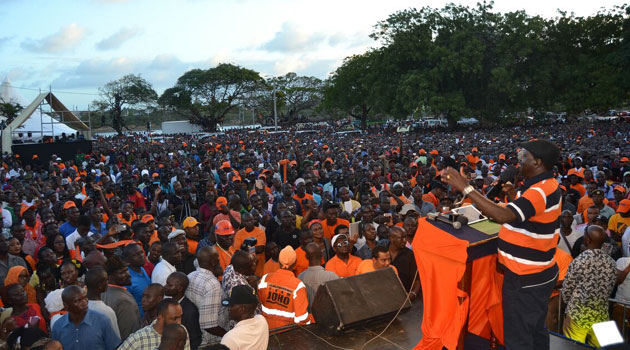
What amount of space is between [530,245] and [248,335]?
1929mm

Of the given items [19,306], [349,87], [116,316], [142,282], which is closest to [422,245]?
[116,316]

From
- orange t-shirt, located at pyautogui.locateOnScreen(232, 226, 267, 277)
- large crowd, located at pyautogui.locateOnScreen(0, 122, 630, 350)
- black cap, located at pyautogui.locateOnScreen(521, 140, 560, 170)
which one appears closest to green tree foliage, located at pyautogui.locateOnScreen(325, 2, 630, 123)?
large crowd, located at pyautogui.locateOnScreen(0, 122, 630, 350)

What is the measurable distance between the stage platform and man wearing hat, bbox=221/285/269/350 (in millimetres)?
650

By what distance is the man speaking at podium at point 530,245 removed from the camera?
9.10ft

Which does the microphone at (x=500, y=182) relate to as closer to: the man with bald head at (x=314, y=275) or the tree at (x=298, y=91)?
the man with bald head at (x=314, y=275)

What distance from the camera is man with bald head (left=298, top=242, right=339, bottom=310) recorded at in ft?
14.5

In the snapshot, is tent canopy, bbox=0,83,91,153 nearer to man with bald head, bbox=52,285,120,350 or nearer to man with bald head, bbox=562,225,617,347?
man with bald head, bbox=52,285,120,350

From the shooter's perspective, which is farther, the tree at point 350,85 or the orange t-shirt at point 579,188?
the tree at point 350,85

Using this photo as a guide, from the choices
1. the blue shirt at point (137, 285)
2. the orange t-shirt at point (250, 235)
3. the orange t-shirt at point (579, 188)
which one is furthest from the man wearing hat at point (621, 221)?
the blue shirt at point (137, 285)

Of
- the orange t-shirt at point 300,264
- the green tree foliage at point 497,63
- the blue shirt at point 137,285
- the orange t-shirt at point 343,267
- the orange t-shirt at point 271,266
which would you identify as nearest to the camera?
the blue shirt at point 137,285

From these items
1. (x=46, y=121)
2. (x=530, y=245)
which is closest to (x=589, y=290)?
(x=530, y=245)

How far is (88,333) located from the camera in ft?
11.0

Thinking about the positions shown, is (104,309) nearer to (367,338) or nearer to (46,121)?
(367,338)

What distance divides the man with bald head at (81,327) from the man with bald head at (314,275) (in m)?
1.73
